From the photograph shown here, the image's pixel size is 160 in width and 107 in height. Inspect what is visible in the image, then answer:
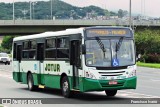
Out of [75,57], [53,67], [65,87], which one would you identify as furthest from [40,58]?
[75,57]

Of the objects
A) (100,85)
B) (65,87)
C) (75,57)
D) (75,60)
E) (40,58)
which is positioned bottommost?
(65,87)

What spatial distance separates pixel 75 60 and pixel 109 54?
134cm

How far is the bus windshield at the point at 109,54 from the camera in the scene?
56.4 feet

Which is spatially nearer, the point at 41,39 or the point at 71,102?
the point at 71,102

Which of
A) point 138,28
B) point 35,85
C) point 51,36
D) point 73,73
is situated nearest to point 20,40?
point 35,85

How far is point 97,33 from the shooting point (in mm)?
17672

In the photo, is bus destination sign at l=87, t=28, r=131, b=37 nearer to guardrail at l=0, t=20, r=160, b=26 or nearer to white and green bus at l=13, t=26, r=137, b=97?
white and green bus at l=13, t=26, r=137, b=97

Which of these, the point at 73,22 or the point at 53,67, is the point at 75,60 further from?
the point at 73,22

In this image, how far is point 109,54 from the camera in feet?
56.8

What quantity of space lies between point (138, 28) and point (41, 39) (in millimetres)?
74642

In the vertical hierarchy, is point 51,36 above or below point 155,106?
above

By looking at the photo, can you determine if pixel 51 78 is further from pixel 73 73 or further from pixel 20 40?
pixel 20 40

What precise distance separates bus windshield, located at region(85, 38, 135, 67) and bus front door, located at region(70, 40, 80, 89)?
0.56 metres

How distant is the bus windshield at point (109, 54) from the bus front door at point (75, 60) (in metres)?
0.56
